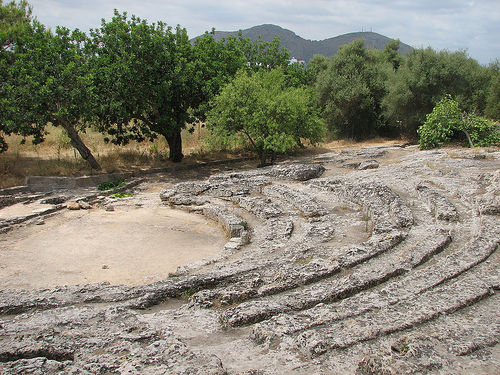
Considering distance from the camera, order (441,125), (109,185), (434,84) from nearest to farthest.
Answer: (109,185), (441,125), (434,84)

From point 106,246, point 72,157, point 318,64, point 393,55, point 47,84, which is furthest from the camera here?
point 393,55

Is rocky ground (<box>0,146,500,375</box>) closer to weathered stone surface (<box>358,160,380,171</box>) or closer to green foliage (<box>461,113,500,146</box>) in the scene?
weathered stone surface (<box>358,160,380,171</box>)

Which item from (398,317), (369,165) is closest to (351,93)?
(369,165)

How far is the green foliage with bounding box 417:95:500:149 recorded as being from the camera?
21.9 m

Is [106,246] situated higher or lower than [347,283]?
lower

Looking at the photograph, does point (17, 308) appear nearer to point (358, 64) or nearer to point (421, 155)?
point (421, 155)

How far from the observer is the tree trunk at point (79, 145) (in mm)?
19062

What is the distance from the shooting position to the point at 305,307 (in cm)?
652

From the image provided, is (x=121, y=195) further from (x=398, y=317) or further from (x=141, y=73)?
(x=398, y=317)

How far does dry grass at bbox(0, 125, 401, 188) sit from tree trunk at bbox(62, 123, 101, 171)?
35cm

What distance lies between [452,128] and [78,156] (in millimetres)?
20210

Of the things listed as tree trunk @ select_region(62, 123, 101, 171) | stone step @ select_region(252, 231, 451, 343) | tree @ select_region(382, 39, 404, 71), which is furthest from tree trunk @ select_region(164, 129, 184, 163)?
tree @ select_region(382, 39, 404, 71)

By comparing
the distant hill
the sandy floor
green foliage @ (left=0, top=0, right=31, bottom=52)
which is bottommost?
the sandy floor

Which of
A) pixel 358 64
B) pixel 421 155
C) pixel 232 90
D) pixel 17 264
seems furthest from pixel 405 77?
pixel 17 264
